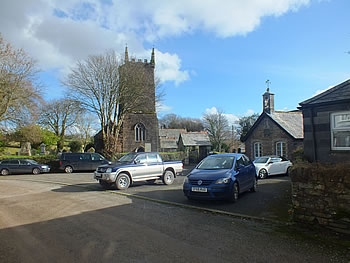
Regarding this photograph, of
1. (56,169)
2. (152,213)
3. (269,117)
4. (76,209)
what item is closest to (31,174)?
(56,169)

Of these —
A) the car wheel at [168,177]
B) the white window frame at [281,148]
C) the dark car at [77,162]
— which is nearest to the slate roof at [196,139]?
the white window frame at [281,148]

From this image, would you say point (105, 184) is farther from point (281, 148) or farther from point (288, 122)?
point (288, 122)

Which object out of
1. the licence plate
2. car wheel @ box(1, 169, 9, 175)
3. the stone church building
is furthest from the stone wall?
the stone church building

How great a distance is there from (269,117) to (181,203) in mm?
20248

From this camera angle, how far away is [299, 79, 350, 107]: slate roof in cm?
988

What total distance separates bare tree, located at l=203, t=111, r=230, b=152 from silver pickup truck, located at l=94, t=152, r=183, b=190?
136ft

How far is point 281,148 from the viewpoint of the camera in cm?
2639

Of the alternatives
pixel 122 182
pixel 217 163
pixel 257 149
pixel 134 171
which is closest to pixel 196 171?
pixel 217 163

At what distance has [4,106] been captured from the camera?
2641cm

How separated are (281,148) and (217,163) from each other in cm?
1798

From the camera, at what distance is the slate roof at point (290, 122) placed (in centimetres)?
2584

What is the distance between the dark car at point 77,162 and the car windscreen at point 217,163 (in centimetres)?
1648

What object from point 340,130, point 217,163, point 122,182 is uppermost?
point 340,130

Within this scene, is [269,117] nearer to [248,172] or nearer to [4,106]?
[248,172]
